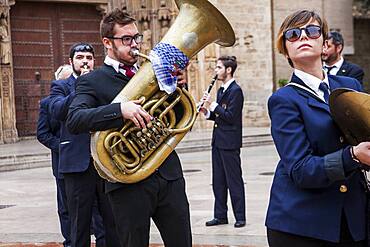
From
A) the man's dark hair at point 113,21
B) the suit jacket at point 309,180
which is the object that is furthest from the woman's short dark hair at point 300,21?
the man's dark hair at point 113,21

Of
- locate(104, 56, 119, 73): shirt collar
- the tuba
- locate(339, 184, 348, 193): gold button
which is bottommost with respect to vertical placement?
locate(339, 184, 348, 193): gold button

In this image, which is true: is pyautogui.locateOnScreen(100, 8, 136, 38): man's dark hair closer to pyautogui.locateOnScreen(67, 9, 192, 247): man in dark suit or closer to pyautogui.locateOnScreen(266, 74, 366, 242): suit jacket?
pyautogui.locateOnScreen(67, 9, 192, 247): man in dark suit

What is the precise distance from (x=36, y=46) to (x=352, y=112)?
19.0 metres

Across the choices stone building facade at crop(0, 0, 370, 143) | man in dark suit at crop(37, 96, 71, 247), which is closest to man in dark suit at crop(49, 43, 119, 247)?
man in dark suit at crop(37, 96, 71, 247)

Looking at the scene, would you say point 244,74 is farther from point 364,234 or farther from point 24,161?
point 364,234

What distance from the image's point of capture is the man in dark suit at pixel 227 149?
798 cm

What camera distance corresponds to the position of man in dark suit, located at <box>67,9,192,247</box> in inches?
168

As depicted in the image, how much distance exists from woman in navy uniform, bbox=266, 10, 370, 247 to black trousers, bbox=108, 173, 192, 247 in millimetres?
1179

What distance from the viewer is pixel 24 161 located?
15.5 m

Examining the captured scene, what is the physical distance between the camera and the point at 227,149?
8.02m

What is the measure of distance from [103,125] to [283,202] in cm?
130

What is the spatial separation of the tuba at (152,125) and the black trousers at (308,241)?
112cm

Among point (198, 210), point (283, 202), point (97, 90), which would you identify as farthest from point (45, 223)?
point (283, 202)

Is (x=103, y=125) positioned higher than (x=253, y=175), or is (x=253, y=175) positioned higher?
(x=103, y=125)
